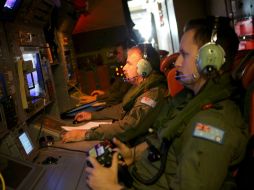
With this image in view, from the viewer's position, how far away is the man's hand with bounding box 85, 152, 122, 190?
3.96 ft

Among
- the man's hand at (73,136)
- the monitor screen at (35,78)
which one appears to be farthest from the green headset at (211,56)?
the monitor screen at (35,78)

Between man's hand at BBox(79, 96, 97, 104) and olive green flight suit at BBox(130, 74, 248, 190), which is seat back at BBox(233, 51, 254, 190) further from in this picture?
man's hand at BBox(79, 96, 97, 104)

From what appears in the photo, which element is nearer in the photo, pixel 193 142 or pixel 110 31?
pixel 193 142

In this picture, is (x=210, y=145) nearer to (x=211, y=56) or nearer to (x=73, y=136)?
(x=211, y=56)

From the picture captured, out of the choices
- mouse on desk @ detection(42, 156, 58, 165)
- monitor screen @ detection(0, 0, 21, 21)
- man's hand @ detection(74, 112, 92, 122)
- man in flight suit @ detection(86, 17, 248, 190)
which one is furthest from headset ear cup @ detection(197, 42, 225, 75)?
man's hand @ detection(74, 112, 92, 122)

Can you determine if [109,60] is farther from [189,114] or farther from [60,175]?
→ [189,114]

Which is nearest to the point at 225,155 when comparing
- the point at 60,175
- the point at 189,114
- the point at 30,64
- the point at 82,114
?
the point at 189,114

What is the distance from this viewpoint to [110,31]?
4.27m

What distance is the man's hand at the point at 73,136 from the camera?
2.04m

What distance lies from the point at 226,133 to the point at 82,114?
1.80 meters

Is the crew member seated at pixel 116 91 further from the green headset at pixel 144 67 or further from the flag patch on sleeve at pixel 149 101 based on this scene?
the flag patch on sleeve at pixel 149 101

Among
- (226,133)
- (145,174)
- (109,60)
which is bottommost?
A: (145,174)

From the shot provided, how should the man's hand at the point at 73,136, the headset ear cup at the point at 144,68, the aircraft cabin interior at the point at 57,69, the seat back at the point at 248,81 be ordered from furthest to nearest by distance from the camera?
the headset ear cup at the point at 144,68 → the man's hand at the point at 73,136 → the aircraft cabin interior at the point at 57,69 → the seat back at the point at 248,81

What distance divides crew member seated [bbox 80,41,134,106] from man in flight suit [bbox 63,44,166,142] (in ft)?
2.95
